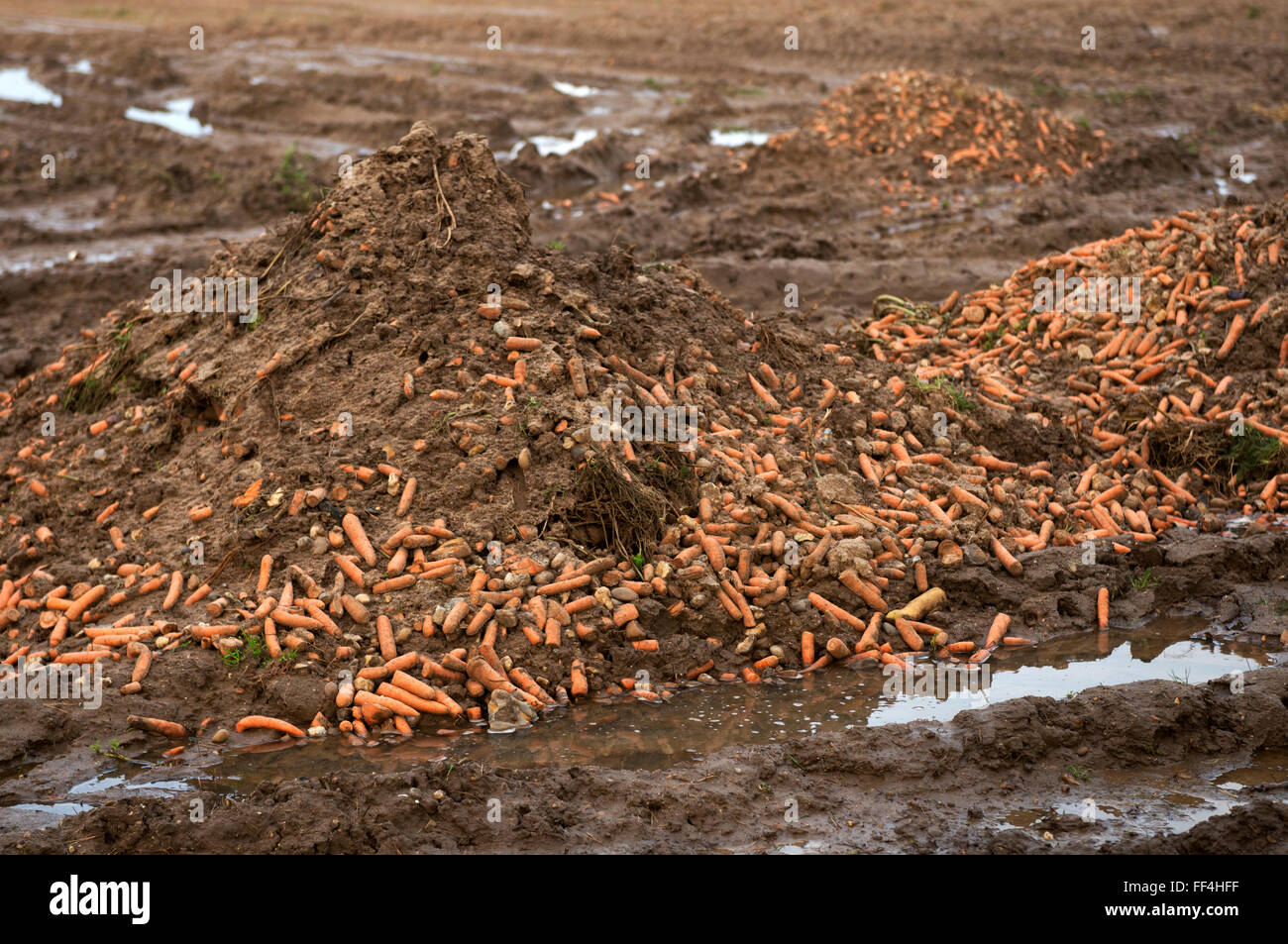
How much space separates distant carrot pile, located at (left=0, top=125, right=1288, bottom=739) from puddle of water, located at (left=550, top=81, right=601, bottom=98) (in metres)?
12.7

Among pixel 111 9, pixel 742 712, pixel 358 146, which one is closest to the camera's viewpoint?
pixel 742 712

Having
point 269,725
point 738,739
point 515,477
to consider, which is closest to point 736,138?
point 515,477

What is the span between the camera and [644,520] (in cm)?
600

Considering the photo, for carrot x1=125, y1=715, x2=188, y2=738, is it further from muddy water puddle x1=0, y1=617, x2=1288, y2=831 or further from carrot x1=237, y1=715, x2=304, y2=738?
carrot x1=237, y1=715, x2=304, y2=738

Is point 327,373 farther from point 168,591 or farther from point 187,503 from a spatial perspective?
point 168,591

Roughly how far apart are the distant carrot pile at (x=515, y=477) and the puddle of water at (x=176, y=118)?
1132 cm

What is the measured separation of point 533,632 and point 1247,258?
6209 mm

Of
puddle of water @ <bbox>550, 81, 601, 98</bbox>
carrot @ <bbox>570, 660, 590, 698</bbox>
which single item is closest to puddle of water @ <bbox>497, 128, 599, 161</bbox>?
puddle of water @ <bbox>550, 81, 601, 98</bbox>

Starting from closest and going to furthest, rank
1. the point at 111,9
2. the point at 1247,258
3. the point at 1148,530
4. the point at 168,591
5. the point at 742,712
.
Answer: the point at 742,712, the point at 168,591, the point at 1148,530, the point at 1247,258, the point at 111,9

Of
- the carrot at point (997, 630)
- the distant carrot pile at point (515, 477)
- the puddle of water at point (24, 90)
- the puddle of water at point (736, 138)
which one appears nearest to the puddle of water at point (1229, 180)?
the puddle of water at point (736, 138)

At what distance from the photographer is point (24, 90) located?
21594 millimetres

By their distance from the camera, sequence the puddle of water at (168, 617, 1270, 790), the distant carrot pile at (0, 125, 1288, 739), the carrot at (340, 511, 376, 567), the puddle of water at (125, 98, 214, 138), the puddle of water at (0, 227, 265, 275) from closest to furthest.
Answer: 1. the puddle of water at (168, 617, 1270, 790)
2. the distant carrot pile at (0, 125, 1288, 739)
3. the carrot at (340, 511, 376, 567)
4. the puddle of water at (0, 227, 265, 275)
5. the puddle of water at (125, 98, 214, 138)

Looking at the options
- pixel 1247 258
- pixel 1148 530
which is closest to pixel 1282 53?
pixel 1247 258

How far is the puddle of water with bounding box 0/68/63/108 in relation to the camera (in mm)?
20516
